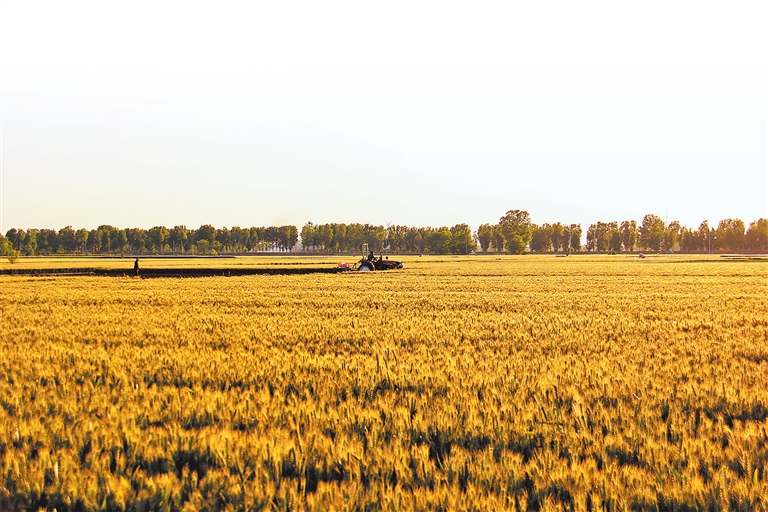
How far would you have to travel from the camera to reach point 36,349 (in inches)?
451

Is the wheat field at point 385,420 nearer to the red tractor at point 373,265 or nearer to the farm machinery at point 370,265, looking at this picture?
the farm machinery at point 370,265

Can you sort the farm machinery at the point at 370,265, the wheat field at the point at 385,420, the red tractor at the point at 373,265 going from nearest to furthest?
1. the wheat field at the point at 385,420
2. the farm machinery at the point at 370,265
3. the red tractor at the point at 373,265

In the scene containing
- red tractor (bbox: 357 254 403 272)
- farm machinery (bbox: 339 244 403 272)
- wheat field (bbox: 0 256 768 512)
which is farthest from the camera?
red tractor (bbox: 357 254 403 272)

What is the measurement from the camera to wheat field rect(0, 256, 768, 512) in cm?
431

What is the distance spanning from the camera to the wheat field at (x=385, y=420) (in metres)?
4.31

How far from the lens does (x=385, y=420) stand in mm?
6141

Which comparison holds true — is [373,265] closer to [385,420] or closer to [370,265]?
[370,265]

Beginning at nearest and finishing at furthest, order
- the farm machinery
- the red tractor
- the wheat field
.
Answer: the wheat field, the farm machinery, the red tractor

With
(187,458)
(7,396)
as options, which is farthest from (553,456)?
(7,396)

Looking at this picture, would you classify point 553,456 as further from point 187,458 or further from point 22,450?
point 22,450

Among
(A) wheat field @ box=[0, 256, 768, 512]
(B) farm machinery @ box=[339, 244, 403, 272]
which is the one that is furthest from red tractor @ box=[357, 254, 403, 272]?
(A) wheat field @ box=[0, 256, 768, 512]

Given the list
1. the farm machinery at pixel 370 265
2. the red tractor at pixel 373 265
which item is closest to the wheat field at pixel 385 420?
the farm machinery at pixel 370 265

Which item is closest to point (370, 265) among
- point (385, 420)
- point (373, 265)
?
point (373, 265)

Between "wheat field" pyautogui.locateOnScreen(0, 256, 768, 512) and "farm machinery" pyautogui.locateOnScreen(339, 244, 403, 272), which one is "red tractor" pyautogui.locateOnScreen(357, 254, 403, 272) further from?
"wheat field" pyautogui.locateOnScreen(0, 256, 768, 512)
